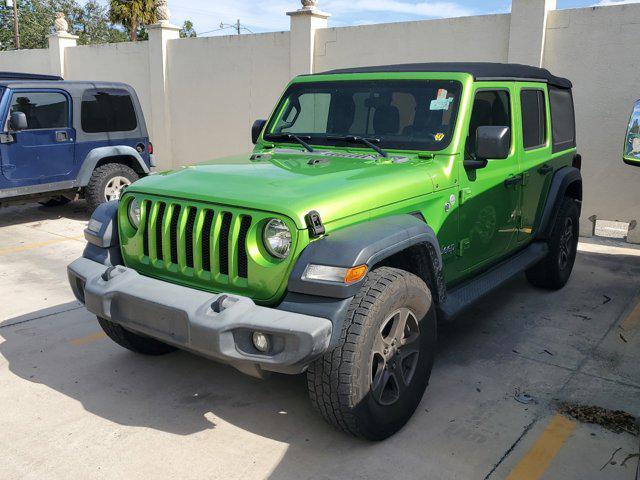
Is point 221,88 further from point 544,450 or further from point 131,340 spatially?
point 544,450

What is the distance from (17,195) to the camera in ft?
25.7

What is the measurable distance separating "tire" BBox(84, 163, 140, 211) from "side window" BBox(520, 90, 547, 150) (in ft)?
18.0

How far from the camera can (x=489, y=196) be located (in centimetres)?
430

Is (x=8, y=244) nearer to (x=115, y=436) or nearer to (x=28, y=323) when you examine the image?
(x=28, y=323)

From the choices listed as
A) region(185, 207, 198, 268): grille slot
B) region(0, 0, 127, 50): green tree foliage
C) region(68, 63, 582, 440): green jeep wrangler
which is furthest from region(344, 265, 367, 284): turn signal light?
region(0, 0, 127, 50): green tree foliage

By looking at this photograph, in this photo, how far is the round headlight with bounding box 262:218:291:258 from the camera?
9.91 feet

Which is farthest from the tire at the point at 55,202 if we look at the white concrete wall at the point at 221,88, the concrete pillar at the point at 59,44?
the concrete pillar at the point at 59,44

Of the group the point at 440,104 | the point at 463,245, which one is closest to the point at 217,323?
the point at 463,245

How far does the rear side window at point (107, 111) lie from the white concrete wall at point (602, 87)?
5695mm

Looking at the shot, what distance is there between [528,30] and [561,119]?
2.89 meters

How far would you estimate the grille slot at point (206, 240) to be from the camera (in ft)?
10.6

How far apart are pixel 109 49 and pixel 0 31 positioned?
2967 centimetres

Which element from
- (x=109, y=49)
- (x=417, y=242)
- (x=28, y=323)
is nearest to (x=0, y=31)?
(x=109, y=49)

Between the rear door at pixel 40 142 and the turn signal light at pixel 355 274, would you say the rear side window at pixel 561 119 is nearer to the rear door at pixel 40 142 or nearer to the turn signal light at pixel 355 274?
the turn signal light at pixel 355 274
